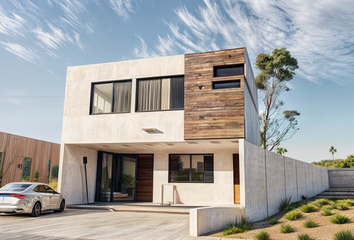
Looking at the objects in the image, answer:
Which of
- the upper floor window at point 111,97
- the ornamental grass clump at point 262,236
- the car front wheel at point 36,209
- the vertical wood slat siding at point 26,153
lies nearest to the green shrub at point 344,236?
the ornamental grass clump at point 262,236

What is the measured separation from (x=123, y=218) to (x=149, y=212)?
1.72 metres

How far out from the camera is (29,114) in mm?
23172

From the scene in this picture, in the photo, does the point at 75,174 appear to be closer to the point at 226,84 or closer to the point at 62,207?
the point at 62,207

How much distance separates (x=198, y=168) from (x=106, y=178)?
4.68 m

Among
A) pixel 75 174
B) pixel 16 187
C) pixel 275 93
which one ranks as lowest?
pixel 16 187

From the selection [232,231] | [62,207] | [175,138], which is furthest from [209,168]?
[62,207]

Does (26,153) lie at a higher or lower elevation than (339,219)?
higher

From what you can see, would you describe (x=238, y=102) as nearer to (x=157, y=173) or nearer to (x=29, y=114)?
(x=157, y=173)

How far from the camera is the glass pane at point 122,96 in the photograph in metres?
12.3

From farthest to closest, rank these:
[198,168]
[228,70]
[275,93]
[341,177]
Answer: [275,93] < [341,177] < [198,168] < [228,70]

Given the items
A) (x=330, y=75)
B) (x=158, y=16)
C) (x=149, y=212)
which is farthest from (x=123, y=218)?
(x=330, y=75)

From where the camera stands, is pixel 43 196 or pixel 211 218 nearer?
pixel 211 218

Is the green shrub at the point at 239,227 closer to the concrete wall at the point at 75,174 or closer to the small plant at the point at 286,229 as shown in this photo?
the small plant at the point at 286,229

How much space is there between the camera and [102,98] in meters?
12.8
